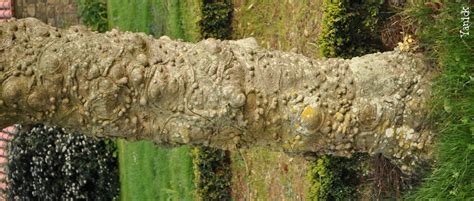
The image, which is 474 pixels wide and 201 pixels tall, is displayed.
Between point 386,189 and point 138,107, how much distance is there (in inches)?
81.4

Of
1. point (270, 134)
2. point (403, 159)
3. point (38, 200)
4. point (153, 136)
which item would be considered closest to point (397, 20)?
point (403, 159)

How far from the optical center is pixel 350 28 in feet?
15.7

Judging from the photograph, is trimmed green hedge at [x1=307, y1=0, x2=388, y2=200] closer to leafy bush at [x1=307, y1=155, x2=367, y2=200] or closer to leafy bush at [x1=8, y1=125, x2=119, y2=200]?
leafy bush at [x1=307, y1=155, x2=367, y2=200]

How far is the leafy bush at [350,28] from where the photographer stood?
4.68 m

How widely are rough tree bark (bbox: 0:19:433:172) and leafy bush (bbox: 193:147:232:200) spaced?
270cm

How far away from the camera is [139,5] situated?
7.76 metres

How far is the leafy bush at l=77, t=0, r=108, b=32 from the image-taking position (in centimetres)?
841

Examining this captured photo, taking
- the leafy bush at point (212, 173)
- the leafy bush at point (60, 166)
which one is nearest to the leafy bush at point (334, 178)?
the leafy bush at point (212, 173)

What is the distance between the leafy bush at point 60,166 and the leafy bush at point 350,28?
417 centimetres

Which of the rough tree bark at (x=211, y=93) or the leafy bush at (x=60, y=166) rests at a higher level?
the rough tree bark at (x=211, y=93)

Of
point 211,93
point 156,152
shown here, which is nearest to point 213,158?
point 156,152

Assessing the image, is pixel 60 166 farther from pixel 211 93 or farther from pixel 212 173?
pixel 211 93

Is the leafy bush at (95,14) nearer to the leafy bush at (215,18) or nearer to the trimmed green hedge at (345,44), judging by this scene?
the leafy bush at (215,18)

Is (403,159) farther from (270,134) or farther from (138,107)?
Answer: (138,107)
